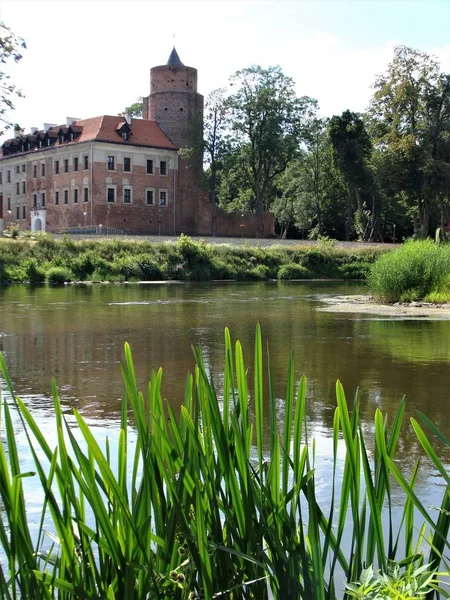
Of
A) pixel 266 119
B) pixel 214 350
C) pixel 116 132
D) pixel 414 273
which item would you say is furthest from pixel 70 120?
pixel 214 350

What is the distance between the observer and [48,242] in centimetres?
4197

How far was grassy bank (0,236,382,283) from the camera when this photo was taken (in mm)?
39688

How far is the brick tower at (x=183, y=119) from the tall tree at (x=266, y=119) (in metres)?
3.91

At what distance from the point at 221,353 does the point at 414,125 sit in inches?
1809

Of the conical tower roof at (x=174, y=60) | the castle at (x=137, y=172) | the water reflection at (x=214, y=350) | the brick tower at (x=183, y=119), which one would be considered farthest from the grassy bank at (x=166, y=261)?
the conical tower roof at (x=174, y=60)

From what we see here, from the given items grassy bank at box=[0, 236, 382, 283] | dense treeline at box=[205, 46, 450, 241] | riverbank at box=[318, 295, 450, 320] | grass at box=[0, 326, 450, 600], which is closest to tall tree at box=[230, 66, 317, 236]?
dense treeline at box=[205, 46, 450, 241]

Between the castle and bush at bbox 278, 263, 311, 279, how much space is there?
1873 cm

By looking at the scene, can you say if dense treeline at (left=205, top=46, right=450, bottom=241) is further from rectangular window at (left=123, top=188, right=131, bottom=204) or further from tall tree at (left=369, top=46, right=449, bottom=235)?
rectangular window at (left=123, top=188, right=131, bottom=204)

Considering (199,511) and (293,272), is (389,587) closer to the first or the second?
(199,511)

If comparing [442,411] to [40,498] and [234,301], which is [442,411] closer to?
[40,498]

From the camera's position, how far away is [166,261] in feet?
144

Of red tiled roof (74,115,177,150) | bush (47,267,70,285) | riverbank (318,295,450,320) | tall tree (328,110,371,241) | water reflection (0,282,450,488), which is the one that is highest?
red tiled roof (74,115,177,150)

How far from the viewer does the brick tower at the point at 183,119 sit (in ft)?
209

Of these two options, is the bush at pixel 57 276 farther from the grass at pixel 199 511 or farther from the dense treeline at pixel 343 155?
the grass at pixel 199 511
